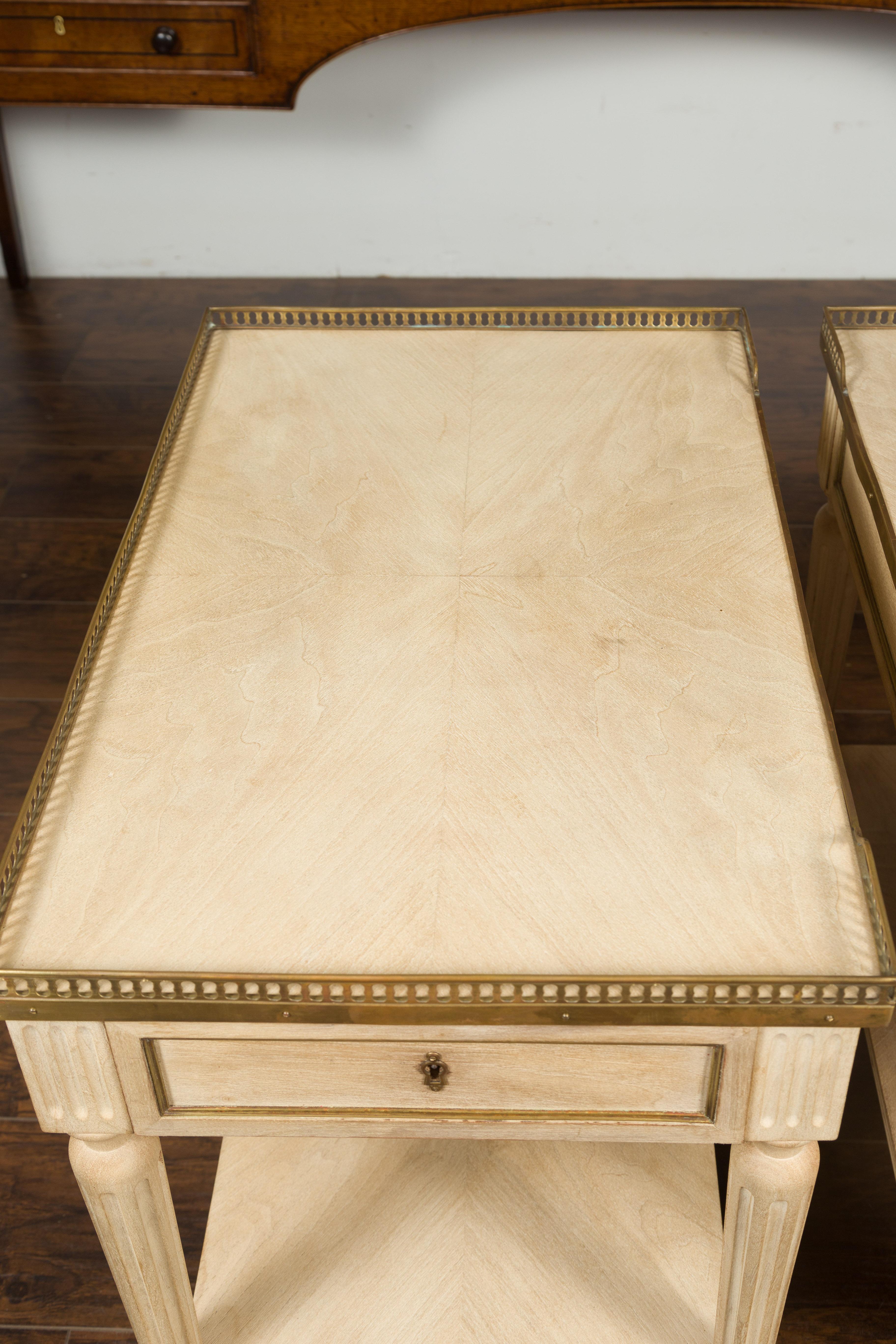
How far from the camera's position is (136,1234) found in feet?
3.41

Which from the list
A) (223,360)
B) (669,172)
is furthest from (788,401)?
(223,360)

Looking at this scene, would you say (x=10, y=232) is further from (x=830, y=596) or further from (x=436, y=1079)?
(x=436, y=1079)

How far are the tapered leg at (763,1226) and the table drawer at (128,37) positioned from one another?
193 cm

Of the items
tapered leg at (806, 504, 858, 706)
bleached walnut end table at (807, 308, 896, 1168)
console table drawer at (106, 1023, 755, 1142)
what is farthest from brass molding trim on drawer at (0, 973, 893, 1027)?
tapered leg at (806, 504, 858, 706)

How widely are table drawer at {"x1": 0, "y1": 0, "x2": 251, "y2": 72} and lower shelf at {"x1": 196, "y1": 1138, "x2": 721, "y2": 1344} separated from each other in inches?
68.5

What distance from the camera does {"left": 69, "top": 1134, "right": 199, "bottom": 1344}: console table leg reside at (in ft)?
3.33

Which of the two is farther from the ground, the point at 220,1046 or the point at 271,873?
the point at 271,873

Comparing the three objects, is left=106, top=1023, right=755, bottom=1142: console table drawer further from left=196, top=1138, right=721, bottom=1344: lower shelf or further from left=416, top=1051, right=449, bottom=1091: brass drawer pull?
left=196, top=1138, right=721, bottom=1344: lower shelf

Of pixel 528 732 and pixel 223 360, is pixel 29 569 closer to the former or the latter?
pixel 223 360

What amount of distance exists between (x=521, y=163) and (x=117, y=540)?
1.26 metres

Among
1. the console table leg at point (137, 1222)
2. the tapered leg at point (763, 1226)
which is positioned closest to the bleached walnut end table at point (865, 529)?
the tapered leg at point (763, 1226)

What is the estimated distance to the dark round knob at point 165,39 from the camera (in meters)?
2.19

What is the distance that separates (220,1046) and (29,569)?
1.51m

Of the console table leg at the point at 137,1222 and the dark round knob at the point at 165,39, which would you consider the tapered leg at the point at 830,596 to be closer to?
the console table leg at the point at 137,1222
